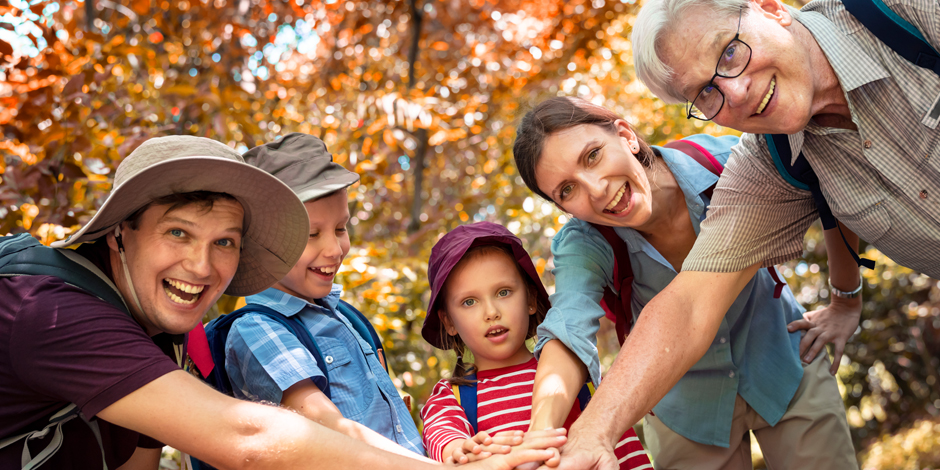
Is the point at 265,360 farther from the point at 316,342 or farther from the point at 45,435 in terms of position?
the point at 45,435

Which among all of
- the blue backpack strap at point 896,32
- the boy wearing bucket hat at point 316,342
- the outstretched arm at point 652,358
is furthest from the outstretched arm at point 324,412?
the blue backpack strap at point 896,32

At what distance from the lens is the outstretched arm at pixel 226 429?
4.73ft

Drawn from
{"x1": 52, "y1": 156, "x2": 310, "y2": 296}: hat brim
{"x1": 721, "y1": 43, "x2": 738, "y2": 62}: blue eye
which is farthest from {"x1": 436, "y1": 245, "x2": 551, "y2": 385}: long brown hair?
{"x1": 721, "y1": 43, "x2": 738, "y2": 62}: blue eye

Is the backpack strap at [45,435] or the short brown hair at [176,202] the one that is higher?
the short brown hair at [176,202]

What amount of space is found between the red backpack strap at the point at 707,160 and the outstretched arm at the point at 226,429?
5.16 ft

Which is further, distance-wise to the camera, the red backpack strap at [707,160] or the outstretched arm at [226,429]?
the red backpack strap at [707,160]

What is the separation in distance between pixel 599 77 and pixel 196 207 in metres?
4.56

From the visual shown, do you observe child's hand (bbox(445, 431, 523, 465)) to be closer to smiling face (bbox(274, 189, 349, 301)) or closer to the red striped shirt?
the red striped shirt

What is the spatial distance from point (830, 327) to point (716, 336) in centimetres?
52

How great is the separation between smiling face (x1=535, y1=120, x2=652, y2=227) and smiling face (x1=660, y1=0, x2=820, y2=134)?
364 millimetres

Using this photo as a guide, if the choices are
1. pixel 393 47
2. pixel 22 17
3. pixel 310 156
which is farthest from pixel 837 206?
pixel 393 47

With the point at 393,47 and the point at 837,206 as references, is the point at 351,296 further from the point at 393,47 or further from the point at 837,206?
the point at 393,47

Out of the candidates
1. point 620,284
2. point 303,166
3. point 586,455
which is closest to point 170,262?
point 303,166

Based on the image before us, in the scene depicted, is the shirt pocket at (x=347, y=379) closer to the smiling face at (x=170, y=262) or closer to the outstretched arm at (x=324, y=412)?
the outstretched arm at (x=324, y=412)
